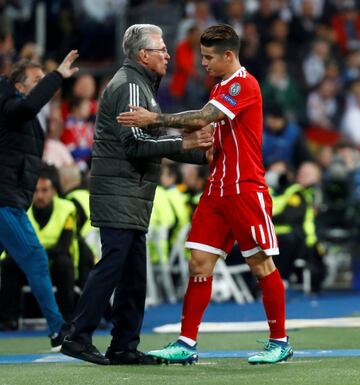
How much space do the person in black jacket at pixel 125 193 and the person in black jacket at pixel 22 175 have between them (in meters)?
1.10

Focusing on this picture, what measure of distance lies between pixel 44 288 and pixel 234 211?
227 cm

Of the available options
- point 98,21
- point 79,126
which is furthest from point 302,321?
point 98,21

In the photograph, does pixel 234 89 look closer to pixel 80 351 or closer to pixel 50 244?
pixel 80 351

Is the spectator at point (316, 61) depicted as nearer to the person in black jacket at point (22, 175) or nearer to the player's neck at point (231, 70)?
the person in black jacket at point (22, 175)

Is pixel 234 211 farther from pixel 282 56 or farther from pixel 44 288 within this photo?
pixel 282 56

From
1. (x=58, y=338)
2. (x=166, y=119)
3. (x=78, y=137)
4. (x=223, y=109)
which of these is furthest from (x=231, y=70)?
(x=78, y=137)

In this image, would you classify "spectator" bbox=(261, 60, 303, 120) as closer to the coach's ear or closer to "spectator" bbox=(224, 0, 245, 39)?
"spectator" bbox=(224, 0, 245, 39)

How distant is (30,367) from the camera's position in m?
9.23

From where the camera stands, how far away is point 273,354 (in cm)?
901

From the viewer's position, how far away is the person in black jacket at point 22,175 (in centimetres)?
1038

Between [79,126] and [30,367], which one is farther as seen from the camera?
[79,126]

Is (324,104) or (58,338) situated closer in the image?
(58,338)

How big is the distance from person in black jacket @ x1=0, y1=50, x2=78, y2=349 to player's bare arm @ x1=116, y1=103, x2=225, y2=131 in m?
1.46

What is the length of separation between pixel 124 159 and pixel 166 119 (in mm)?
444
